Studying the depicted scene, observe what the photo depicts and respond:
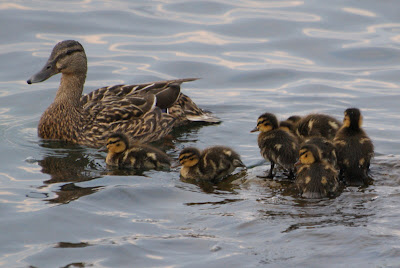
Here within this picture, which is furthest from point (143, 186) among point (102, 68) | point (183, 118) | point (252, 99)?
point (102, 68)

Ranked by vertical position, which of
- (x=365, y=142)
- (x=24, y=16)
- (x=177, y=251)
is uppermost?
(x=24, y=16)

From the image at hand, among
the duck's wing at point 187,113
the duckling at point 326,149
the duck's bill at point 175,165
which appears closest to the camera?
the duckling at point 326,149

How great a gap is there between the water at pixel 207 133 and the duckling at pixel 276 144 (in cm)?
20

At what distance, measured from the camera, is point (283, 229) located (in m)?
4.98

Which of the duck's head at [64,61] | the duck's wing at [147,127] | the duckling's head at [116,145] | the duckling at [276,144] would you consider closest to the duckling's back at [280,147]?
the duckling at [276,144]

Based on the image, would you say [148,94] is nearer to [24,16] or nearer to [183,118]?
[183,118]

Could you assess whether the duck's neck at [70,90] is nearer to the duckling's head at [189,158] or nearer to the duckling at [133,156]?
the duckling at [133,156]

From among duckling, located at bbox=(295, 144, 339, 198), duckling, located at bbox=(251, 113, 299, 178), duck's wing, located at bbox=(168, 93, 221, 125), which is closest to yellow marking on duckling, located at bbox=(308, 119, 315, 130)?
duckling, located at bbox=(251, 113, 299, 178)

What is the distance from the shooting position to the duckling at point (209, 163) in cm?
626

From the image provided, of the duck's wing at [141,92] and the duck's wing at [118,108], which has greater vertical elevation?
the duck's wing at [141,92]

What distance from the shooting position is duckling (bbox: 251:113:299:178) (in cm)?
609

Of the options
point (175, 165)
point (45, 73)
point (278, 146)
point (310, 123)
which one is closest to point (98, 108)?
point (45, 73)

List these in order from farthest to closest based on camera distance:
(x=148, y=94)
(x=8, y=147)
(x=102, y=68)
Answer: (x=102, y=68) → (x=148, y=94) → (x=8, y=147)

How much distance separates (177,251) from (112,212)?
898 millimetres
